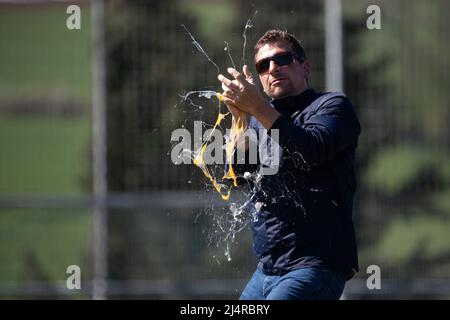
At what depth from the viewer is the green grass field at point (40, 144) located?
8961 mm

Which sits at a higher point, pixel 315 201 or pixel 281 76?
pixel 281 76

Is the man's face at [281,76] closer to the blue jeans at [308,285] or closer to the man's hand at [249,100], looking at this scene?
the man's hand at [249,100]

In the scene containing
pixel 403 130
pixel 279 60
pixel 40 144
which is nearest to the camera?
pixel 279 60

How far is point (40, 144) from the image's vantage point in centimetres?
923

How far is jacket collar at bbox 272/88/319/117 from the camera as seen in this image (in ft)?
17.0

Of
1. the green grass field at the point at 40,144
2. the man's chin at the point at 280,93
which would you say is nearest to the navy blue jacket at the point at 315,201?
the man's chin at the point at 280,93

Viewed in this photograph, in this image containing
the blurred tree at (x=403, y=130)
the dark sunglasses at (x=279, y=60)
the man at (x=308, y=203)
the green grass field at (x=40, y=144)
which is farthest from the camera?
the green grass field at (x=40, y=144)

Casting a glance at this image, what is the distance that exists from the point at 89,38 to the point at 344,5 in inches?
94.1

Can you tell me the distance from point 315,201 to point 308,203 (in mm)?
37

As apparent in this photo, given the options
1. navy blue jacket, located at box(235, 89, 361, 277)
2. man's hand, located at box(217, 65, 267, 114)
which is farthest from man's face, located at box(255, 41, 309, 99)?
man's hand, located at box(217, 65, 267, 114)

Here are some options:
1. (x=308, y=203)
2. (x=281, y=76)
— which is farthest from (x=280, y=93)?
(x=308, y=203)

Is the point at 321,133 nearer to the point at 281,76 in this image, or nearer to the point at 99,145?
the point at 281,76

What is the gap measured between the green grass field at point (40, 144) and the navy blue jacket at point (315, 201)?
4.06 m

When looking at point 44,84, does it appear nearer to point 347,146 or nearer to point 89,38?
point 89,38
